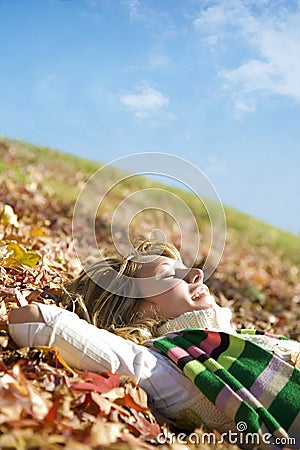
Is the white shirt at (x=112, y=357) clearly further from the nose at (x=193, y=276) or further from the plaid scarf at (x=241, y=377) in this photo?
the nose at (x=193, y=276)

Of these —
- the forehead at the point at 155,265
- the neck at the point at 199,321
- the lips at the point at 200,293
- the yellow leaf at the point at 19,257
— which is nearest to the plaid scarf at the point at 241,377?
the neck at the point at 199,321

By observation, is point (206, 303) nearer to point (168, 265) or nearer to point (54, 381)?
point (168, 265)

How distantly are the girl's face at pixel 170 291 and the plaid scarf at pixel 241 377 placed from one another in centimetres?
26

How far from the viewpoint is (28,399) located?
1.76 m

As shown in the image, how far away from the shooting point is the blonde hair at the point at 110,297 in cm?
272

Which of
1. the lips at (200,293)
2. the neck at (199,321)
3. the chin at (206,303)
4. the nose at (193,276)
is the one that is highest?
the nose at (193,276)

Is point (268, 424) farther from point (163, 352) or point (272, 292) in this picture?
point (272, 292)

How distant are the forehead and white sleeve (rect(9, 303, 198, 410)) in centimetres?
54

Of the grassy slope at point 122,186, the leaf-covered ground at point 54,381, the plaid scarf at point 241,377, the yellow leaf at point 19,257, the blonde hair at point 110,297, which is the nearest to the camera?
the leaf-covered ground at point 54,381

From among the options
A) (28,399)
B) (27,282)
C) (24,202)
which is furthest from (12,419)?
(24,202)

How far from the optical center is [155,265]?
9.27ft

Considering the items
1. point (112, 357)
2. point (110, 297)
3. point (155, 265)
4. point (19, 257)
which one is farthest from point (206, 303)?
point (19, 257)

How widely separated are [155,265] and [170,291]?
0.17 m

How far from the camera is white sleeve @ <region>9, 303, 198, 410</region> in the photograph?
2.20 meters
